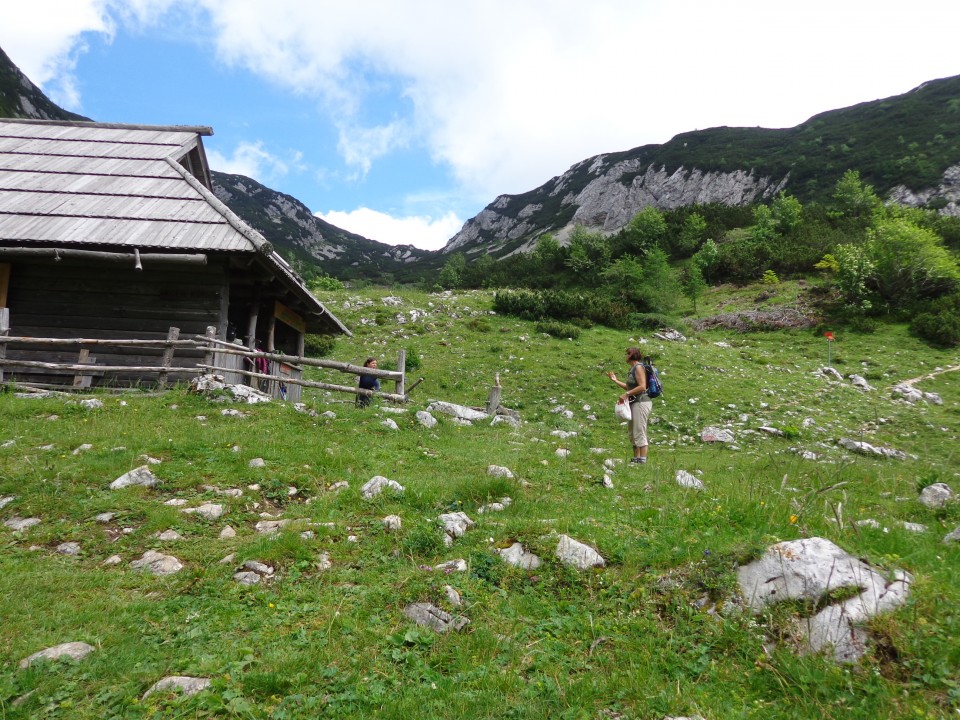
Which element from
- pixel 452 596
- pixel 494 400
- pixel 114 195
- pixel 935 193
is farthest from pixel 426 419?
pixel 935 193

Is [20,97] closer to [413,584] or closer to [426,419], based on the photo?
[426,419]

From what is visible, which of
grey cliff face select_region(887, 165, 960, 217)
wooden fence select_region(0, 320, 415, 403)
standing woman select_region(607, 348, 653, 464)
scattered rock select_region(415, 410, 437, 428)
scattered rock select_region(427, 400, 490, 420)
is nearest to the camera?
standing woman select_region(607, 348, 653, 464)

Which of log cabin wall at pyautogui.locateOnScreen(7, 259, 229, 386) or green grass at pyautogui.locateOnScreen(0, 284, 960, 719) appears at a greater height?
log cabin wall at pyautogui.locateOnScreen(7, 259, 229, 386)

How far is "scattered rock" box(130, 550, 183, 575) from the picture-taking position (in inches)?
172

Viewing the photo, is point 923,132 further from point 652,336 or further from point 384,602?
point 384,602

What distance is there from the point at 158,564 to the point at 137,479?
2.14m

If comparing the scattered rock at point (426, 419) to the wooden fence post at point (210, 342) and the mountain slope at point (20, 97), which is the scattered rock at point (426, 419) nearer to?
the wooden fence post at point (210, 342)

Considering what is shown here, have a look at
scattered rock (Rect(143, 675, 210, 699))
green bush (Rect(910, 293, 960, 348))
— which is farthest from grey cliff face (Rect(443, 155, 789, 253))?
scattered rock (Rect(143, 675, 210, 699))

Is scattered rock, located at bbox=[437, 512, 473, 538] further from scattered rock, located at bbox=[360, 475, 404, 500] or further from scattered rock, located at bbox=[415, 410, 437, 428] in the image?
scattered rock, located at bbox=[415, 410, 437, 428]

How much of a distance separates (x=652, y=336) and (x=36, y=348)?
23.6m

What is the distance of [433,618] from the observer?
A: 12.2 feet

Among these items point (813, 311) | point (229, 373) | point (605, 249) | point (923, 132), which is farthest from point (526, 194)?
point (229, 373)

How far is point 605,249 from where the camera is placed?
145ft

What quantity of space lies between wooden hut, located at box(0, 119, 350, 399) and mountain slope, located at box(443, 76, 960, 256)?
63.8 metres
